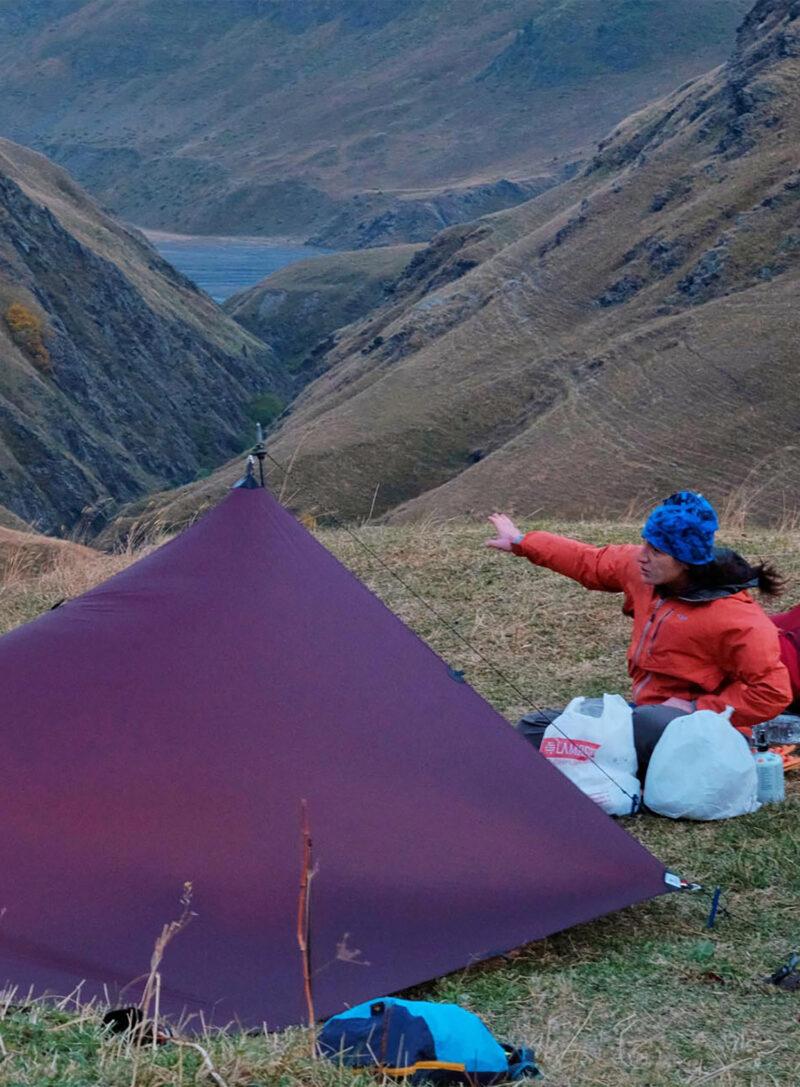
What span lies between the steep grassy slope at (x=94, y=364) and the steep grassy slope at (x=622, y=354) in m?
6.84

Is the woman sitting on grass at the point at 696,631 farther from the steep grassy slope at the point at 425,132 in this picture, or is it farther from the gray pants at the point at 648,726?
the steep grassy slope at the point at 425,132

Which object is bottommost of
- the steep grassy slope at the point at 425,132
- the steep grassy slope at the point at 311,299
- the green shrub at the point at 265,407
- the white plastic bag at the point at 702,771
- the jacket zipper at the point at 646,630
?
the steep grassy slope at the point at 425,132

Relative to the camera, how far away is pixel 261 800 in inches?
174

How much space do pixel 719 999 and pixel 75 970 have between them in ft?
6.12

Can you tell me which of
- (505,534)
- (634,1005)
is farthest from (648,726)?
(634,1005)

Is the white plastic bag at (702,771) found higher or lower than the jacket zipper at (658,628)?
lower

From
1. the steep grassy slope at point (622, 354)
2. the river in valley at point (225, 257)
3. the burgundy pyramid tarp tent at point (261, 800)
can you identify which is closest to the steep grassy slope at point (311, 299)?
the river in valley at point (225, 257)

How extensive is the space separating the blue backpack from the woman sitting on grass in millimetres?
2145

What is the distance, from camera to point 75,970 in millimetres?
4047

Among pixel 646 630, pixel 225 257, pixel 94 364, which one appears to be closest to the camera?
pixel 646 630

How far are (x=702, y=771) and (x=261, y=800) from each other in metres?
1.75

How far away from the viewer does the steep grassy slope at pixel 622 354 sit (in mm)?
35125

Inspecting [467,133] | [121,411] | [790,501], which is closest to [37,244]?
[121,411]

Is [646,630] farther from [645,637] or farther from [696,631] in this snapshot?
[696,631]
